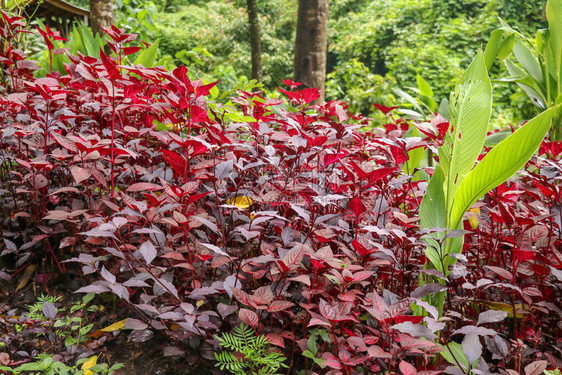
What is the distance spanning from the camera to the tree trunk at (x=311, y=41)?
16.5ft

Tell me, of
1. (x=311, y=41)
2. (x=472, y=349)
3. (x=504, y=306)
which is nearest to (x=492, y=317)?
(x=472, y=349)

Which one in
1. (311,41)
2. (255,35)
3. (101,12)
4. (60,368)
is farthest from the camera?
(255,35)

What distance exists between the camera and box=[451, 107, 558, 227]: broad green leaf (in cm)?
124

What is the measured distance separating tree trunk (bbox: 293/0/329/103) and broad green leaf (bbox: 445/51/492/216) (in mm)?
3678

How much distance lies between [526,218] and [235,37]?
1531 cm

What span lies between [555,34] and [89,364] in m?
3.07

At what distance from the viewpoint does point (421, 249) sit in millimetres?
1629

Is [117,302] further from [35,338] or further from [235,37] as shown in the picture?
[235,37]

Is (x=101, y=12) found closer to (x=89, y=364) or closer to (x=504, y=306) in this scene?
(x=89, y=364)

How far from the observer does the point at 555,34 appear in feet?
9.45

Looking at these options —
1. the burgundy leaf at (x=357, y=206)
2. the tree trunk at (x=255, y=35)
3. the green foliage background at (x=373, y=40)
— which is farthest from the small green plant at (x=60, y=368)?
the tree trunk at (x=255, y=35)

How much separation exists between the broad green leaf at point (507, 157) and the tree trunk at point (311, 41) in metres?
3.83

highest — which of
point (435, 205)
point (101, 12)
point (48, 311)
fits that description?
point (101, 12)

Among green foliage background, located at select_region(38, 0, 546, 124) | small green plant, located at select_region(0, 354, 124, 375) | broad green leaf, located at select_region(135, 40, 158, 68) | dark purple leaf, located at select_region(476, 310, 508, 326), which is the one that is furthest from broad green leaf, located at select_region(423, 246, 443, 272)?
green foliage background, located at select_region(38, 0, 546, 124)
